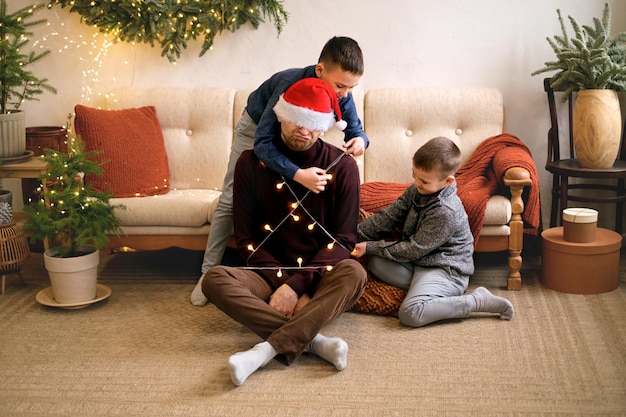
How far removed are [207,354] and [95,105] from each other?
2.04m

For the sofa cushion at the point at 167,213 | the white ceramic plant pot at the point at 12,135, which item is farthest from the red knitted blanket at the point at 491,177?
the white ceramic plant pot at the point at 12,135

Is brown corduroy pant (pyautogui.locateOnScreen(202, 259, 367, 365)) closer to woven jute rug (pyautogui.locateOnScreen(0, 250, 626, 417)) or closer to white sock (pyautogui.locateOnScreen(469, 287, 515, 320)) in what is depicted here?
woven jute rug (pyautogui.locateOnScreen(0, 250, 626, 417))

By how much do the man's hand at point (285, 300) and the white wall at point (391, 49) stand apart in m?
1.66

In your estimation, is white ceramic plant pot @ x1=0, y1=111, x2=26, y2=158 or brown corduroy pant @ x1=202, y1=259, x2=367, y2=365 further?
white ceramic plant pot @ x1=0, y1=111, x2=26, y2=158

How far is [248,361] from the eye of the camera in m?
2.46

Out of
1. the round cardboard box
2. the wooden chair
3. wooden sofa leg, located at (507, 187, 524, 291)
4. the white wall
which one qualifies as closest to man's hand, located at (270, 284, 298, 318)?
wooden sofa leg, located at (507, 187, 524, 291)

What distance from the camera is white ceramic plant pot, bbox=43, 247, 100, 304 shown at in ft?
10.4

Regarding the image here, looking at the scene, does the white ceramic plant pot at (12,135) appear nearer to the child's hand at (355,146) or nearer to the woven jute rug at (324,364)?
the woven jute rug at (324,364)

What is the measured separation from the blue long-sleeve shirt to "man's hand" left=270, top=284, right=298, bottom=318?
1.39 ft

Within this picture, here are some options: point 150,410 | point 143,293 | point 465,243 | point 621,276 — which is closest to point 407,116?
point 465,243

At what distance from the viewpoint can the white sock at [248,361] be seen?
7.97 ft

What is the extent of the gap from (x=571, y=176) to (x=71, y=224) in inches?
89.6

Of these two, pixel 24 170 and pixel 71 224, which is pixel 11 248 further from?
pixel 71 224

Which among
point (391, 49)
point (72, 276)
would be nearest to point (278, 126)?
point (72, 276)
